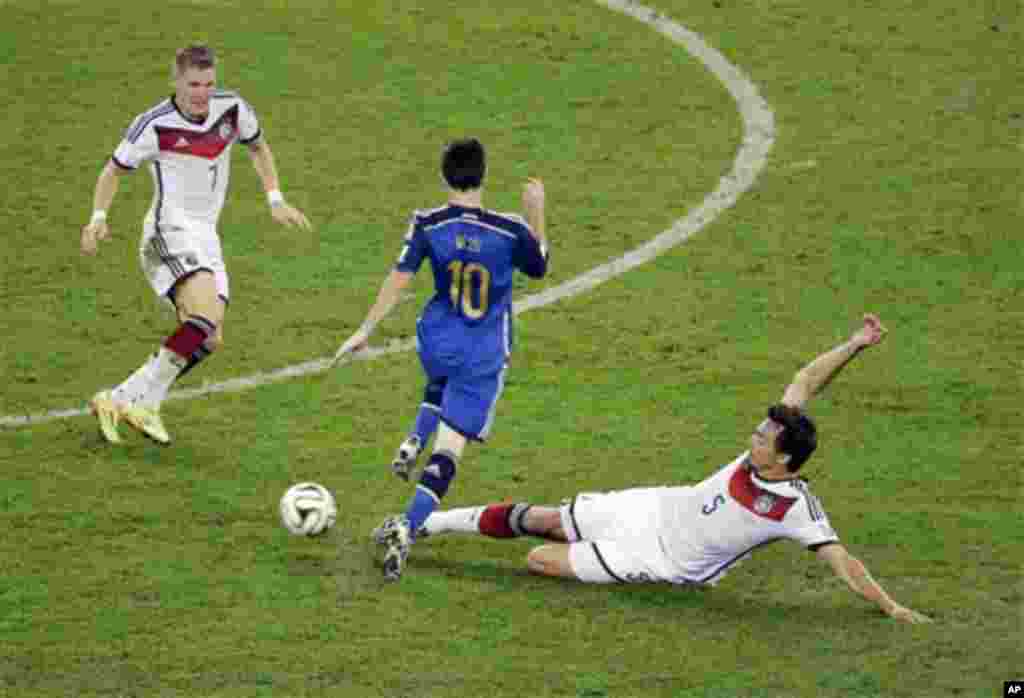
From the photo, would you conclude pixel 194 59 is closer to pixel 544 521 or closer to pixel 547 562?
pixel 544 521

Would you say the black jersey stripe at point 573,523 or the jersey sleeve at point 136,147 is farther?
the jersey sleeve at point 136,147

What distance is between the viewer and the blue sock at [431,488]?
530 inches

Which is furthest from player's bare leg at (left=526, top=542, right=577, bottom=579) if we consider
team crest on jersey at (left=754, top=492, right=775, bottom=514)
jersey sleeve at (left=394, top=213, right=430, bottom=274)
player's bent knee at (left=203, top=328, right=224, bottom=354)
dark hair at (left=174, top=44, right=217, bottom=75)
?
dark hair at (left=174, top=44, right=217, bottom=75)

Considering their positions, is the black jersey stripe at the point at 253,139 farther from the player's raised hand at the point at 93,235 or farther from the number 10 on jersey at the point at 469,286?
the number 10 on jersey at the point at 469,286

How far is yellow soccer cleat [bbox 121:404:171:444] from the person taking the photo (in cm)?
1509

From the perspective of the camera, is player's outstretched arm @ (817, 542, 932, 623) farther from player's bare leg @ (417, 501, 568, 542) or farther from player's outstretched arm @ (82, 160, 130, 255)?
player's outstretched arm @ (82, 160, 130, 255)

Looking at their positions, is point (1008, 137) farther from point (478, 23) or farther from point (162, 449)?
point (162, 449)

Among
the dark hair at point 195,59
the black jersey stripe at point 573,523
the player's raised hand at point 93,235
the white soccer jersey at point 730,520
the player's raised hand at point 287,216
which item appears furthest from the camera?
the player's raised hand at point 287,216

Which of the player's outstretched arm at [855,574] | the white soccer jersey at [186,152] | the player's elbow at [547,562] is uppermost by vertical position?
the white soccer jersey at [186,152]

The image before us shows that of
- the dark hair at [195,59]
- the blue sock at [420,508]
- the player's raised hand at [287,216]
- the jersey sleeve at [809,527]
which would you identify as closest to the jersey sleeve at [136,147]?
the dark hair at [195,59]

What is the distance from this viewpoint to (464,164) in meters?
13.5

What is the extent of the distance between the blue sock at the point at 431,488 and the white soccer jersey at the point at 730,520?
45.9 inches

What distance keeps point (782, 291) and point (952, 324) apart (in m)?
1.21

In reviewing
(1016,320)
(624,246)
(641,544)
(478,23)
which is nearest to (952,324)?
(1016,320)
